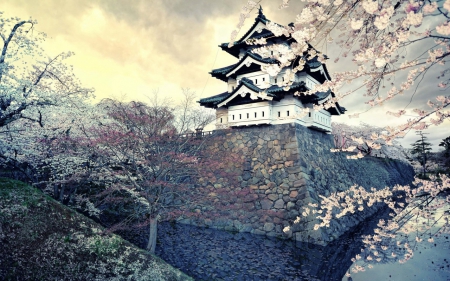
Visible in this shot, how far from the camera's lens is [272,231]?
32.5 ft

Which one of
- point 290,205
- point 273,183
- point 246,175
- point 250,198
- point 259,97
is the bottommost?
point 290,205

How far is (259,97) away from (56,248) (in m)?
9.90

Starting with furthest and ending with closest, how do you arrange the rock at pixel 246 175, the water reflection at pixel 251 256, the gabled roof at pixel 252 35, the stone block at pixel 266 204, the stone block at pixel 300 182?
the gabled roof at pixel 252 35 → the rock at pixel 246 175 → the stone block at pixel 266 204 → the stone block at pixel 300 182 → the water reflection at pixel 251 256

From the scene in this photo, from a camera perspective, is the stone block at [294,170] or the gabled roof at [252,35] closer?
the stone block at [294,170]

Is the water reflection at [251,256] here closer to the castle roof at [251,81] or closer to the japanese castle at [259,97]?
the japanese castle at [259,97]

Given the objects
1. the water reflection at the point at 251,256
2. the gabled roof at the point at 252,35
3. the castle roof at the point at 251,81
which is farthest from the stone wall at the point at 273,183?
the gabled roof at the point at 252,35

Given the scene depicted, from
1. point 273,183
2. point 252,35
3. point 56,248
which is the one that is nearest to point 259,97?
point 273,183

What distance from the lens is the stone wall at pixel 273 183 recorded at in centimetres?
1000

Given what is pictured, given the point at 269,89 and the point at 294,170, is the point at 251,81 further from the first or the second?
the point at 294,170

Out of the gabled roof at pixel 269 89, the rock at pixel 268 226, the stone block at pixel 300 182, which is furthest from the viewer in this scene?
the gabled roof at pixel 269 89

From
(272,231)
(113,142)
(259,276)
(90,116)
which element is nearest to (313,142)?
(272,231)

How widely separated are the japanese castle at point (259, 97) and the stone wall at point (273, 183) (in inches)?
27.3

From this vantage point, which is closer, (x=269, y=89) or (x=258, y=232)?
(x=258, y=232)

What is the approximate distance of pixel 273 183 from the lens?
36.1 feet
